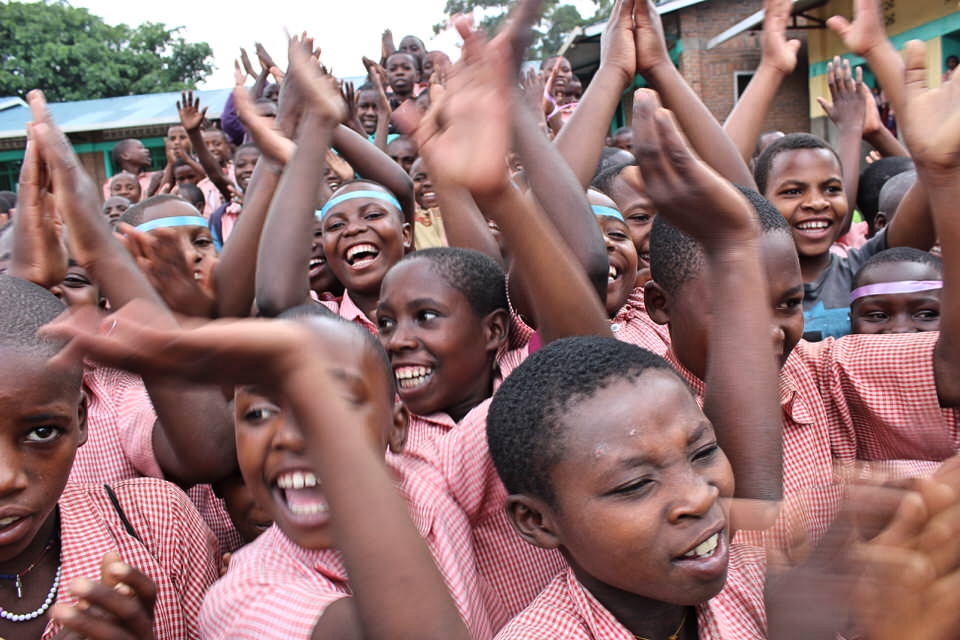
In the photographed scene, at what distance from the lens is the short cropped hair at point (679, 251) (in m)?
1.90

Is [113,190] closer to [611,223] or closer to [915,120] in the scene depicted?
[611,223]

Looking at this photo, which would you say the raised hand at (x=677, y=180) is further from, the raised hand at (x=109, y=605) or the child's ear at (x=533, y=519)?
the raised hand at (x=109, y=605)

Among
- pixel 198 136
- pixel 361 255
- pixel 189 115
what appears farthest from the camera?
pixel 198 136

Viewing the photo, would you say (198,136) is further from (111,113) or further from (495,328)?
(111,113)

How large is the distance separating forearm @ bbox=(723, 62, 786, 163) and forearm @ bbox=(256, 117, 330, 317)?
1.52m

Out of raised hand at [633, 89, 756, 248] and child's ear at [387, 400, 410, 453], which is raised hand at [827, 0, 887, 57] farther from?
child's ear at [387, 400, 410, 453]

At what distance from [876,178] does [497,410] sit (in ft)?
10.8

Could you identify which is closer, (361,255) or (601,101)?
(601,101)

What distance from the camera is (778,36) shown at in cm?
292

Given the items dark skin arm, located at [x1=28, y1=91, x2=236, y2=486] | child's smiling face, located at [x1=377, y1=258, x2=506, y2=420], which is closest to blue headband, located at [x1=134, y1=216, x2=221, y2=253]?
dark skin arm, located at [x1=28, y1=91, x2=236, y2=486]

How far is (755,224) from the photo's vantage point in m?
1.64

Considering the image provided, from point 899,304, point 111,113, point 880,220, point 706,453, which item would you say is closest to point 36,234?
point 706,453

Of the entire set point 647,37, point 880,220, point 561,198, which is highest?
point 647,37

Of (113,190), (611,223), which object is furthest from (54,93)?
(611,223)
